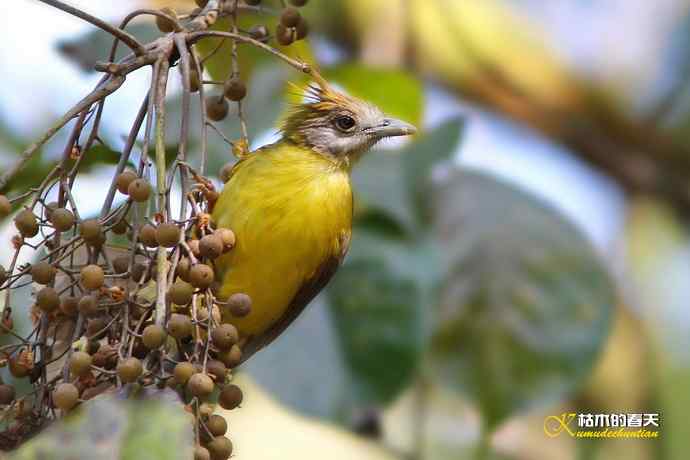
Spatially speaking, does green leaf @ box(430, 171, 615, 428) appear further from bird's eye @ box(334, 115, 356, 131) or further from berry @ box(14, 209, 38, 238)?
berry @ box(14, 209, 38, 238)

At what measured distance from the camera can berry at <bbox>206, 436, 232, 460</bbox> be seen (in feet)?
5.46

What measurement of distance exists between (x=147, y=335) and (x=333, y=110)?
1.46 meters

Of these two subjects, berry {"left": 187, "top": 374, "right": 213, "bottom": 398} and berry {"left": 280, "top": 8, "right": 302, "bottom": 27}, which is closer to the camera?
berry {"left": 187, "top": 374, "right": 213, "bottom": 398}

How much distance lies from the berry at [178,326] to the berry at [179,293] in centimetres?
5

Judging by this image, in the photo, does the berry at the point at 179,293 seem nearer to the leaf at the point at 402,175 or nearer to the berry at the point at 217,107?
the berry at the point at 217,107

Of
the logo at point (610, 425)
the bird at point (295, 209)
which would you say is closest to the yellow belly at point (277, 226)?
the bird at point (295, 209)

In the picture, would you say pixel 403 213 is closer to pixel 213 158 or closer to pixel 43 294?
pixel 213 158

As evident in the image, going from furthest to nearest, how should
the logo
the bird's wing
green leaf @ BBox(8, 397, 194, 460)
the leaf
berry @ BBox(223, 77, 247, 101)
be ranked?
the logo < the leaf < the bird's wing < berry @ BBox(223, 77, 247, 101) < green leaf @ BBox(8, 397, 194, 460)

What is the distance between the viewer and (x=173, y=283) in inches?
67.7

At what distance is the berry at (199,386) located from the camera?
5.27 ft

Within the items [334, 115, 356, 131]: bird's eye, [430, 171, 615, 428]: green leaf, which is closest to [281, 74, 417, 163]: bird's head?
[334, 115, 356, 131]: bird's eye

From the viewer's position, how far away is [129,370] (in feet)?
5.04

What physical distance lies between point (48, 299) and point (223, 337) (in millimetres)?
281

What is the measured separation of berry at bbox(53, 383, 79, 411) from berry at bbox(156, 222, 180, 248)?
25 cm
